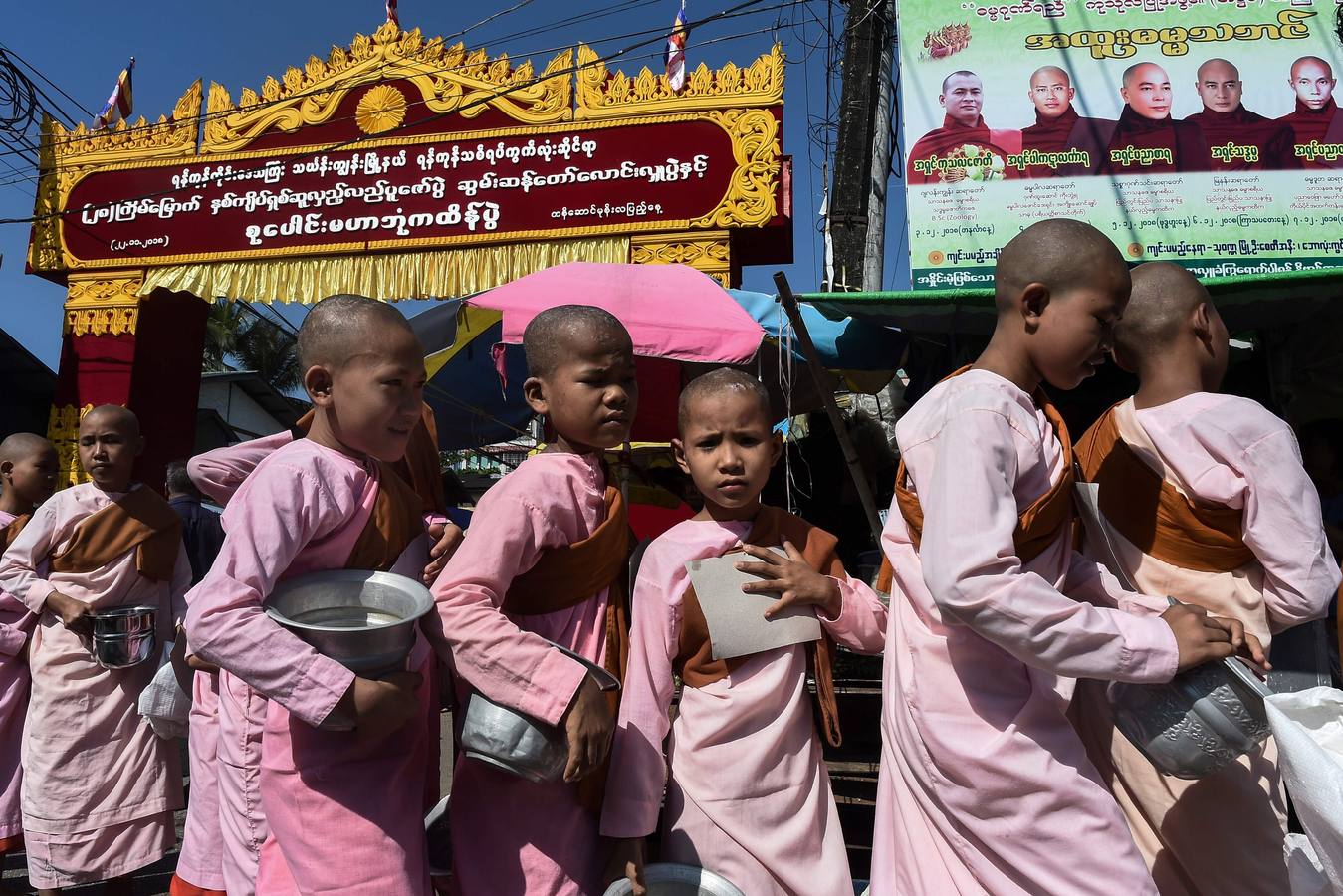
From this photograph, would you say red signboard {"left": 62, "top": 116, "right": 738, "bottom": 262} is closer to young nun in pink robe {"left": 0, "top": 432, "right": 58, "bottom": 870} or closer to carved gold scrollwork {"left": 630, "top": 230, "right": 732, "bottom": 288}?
carved gold scrollwork {"left": 630, "top": 230, "right": 732, "bottom": 288}

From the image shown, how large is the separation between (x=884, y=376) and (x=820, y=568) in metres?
3.74

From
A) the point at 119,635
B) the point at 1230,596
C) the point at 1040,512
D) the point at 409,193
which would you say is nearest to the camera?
the point at 1040,512

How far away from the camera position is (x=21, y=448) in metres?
4.42

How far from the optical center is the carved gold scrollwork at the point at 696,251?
7.44 meters

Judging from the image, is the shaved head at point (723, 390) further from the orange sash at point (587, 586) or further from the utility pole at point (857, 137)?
the utility pole at point (857, 137)

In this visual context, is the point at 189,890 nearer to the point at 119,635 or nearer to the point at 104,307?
the point at 119,635

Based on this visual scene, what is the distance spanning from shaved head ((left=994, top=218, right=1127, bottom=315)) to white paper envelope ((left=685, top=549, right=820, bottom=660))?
0.77 metres

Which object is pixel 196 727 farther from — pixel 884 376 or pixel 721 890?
pixel 884 376

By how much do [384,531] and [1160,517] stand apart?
1.68 m

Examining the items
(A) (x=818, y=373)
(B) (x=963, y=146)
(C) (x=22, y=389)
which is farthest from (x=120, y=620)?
(C) (x=22, y=389)

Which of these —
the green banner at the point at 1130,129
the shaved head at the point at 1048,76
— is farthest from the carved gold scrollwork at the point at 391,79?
the shaved head at the point at 1048,76

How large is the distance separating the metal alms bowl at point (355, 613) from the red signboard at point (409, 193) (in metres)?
6.17

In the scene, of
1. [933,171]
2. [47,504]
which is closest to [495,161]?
[933,171]

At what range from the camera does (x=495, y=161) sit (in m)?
8.05
